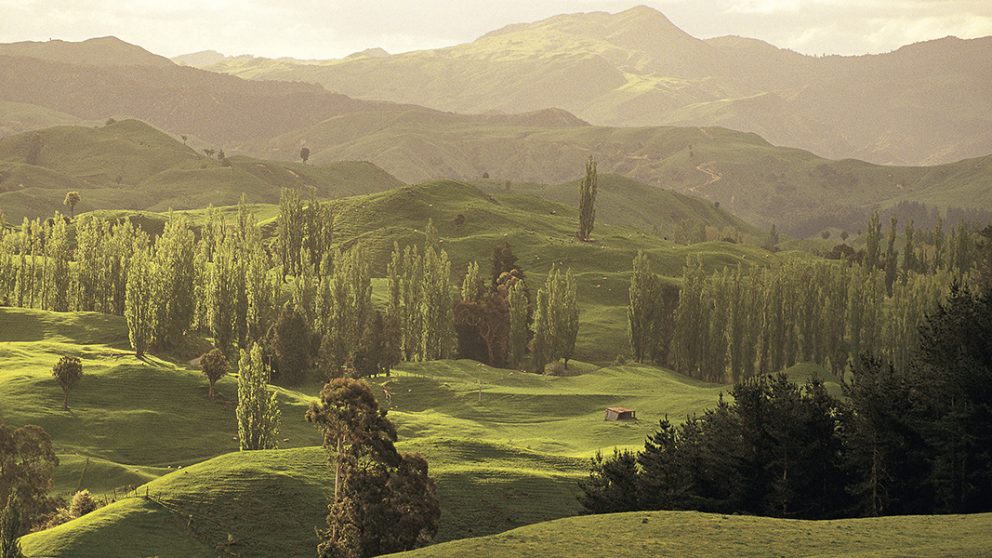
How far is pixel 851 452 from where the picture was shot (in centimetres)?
6531

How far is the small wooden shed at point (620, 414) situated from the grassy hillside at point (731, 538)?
57827mm

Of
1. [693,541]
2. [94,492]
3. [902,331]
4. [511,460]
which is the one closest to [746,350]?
[902,331]

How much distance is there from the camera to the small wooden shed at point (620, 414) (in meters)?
113

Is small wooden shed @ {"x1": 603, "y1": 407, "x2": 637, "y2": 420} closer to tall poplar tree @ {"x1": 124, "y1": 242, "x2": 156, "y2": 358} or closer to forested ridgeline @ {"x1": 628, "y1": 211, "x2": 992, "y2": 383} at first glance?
forested ridgeline @ {"x1": 628, "y1": 211, "x2": 992, "y2": 383}

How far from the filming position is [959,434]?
62344mm

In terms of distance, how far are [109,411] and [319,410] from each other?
45532mm

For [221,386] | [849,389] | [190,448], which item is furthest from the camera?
[221,386]

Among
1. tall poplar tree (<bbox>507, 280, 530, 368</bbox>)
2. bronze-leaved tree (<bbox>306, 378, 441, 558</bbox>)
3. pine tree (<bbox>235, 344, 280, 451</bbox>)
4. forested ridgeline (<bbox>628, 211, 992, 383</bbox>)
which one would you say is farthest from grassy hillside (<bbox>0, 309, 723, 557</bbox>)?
tall poplar tree (<bbox>507, 280, 530, 368</bbox>)

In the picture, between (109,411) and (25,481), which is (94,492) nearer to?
(25,481)

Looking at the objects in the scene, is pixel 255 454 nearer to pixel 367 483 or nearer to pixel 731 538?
pixel 367 483

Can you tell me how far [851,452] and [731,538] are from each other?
63.5 ft

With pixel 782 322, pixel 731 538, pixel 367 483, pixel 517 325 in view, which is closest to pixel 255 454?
pixel 367 483

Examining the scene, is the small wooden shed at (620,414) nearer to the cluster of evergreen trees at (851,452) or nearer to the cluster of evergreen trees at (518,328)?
the cluster of evergreen trees at (518,328)

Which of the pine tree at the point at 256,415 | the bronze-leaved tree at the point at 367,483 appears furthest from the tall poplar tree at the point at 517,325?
the bronze-leaved tree at the point at 367,483
